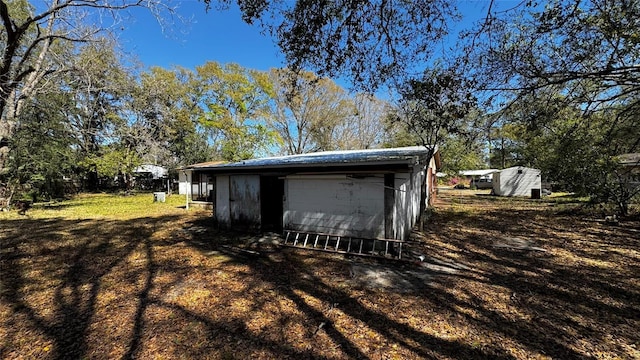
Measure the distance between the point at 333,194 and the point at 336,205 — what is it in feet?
0.99

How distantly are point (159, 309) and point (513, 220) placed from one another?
39.6 feet

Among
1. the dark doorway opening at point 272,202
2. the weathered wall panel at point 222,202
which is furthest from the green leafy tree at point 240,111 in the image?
the weathered wall panel at point 222,202

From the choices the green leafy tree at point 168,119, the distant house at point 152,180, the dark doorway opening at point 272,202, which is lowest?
the dark doorway opening at point 272,202

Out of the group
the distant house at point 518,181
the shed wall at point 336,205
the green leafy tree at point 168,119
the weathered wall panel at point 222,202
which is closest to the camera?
the shed wall at point 336,205

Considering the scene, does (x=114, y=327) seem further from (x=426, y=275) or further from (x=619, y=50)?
(x=619, y=50)

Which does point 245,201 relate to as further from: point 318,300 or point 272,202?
point 318,300

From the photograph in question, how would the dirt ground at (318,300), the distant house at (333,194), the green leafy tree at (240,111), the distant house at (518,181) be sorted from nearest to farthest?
1. the dirt ground at (318,300)
2. the distant house at (333,194)
3. the distant house at (518,181)
4. the green leafy tree at (240,111)

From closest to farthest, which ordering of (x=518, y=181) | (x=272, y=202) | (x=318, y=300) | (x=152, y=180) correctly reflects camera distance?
(x=318, y=300) < (x=272, y=202) < (x=518, y=181) < (x=152, y=180)

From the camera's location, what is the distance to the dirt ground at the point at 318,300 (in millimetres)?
3078

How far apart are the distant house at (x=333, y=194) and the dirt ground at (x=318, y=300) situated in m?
0.93

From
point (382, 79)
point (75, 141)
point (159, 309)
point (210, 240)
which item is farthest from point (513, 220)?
point (75, 141)

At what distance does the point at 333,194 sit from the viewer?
720cm

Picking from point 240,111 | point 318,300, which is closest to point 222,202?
point 318,300

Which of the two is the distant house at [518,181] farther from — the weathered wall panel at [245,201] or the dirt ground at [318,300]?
the weathered wall panel at [245,201]
